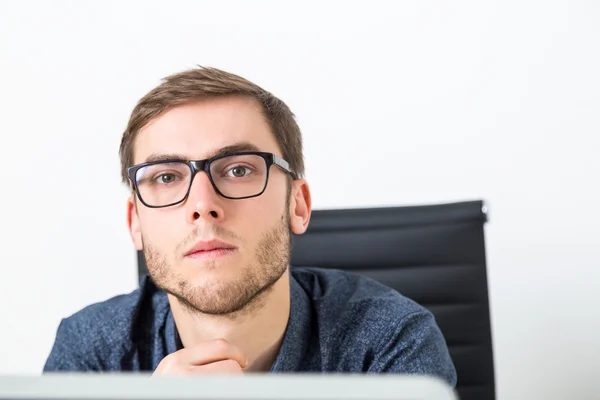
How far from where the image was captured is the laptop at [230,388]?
29 centimetres

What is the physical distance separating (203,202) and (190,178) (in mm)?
68

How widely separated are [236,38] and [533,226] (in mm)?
1194

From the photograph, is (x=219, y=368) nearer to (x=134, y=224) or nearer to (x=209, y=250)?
(x=209, y=250)

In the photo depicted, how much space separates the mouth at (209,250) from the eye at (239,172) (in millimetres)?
139

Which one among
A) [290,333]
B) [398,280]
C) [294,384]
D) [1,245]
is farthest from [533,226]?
[294,384]

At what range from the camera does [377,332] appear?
137 cm

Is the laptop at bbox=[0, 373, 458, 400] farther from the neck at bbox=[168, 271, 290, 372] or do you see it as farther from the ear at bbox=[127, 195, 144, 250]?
the ear at bbox=[127, 195, 144, 250]

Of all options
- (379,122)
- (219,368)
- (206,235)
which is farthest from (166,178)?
(379,122)

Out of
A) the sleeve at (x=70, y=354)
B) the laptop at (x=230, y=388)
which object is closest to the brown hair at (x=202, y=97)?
the sleeve at (x=70, y=354)

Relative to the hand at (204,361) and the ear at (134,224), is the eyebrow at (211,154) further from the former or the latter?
the hand at (204,361)

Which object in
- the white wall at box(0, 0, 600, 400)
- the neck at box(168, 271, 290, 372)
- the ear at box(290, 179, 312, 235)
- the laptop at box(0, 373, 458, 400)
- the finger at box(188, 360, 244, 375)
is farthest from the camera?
the white wall at box(0, 0, 600, 400)

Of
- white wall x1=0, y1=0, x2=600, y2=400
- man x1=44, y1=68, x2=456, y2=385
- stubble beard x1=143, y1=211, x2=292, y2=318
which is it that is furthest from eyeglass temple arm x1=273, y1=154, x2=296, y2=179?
white wall x1=0, y1=0, x2=600, y2=400

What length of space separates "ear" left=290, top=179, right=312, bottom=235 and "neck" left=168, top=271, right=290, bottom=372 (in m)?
0.11

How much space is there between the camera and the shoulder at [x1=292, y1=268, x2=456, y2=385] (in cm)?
131
